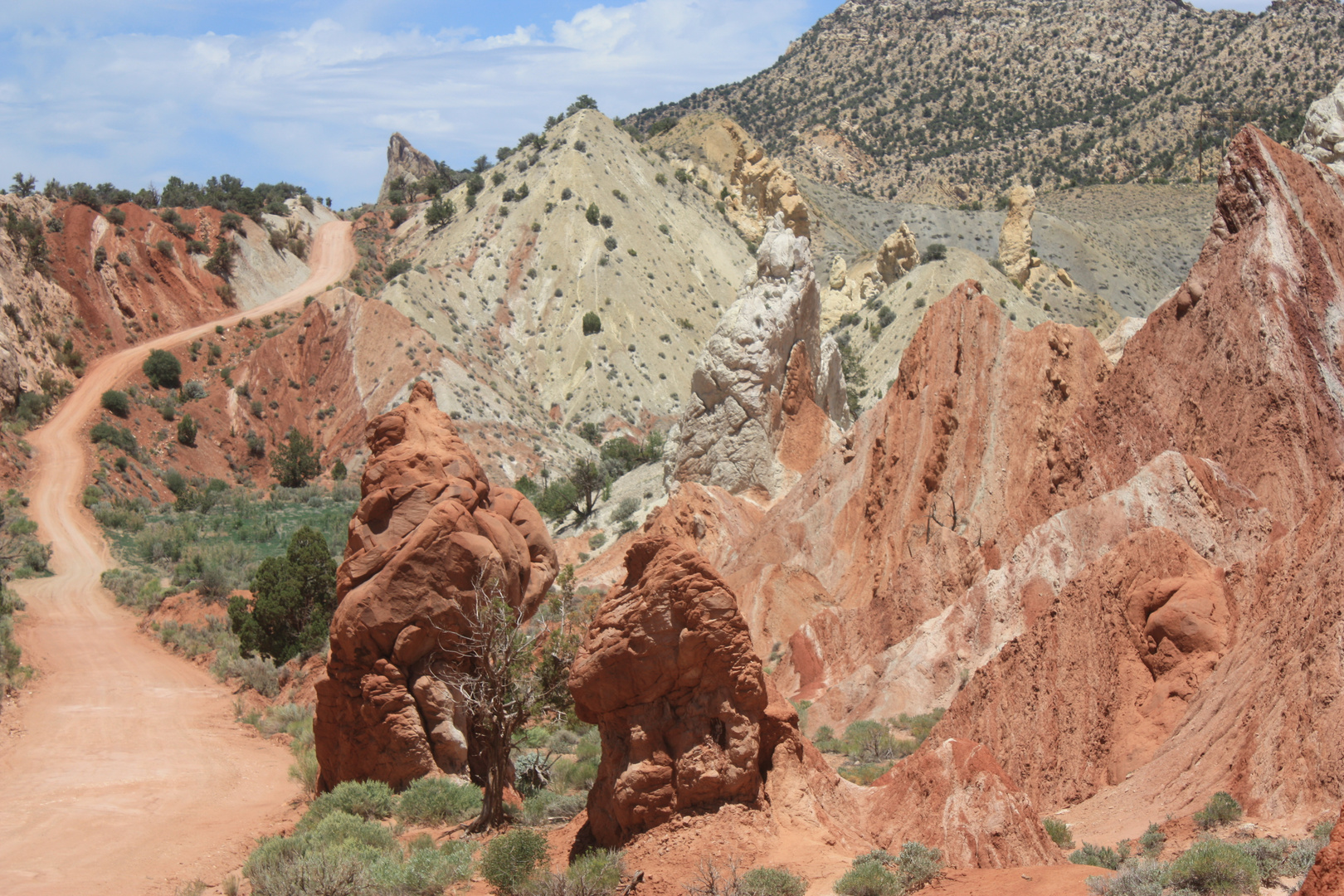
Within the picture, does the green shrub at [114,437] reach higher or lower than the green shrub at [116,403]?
lower

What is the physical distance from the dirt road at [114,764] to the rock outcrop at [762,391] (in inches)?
648

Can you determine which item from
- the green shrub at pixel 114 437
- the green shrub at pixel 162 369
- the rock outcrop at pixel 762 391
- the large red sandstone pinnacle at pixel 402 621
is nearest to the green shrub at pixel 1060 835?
the large red sandstone pinnacle at pixel 402 621

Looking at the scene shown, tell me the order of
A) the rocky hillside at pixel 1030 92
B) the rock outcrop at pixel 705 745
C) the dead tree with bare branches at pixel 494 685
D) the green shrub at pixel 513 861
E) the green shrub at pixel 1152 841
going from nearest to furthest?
the green shrub at pixel 1152 841 < the rock outcrop at pixel 705 745 < the green shrub at pixel 513 861 < the dead tree with bare branches at pixel 494 685 < the rocky hillside at pixel 1030 92

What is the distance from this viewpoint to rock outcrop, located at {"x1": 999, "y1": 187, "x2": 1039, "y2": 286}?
238 feet

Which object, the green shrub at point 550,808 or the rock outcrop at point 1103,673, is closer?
the green shrub at point 550,808

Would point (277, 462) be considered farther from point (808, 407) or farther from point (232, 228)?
point (808, 407)

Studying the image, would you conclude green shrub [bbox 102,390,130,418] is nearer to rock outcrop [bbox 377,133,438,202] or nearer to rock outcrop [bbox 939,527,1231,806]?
rock outcrop [bbox 939,527,1231,806]

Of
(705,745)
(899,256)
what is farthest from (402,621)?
(899,256)

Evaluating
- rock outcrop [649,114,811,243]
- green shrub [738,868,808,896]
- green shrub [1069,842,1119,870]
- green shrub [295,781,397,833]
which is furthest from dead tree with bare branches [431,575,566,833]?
rock outcrop [649,114,811,243]

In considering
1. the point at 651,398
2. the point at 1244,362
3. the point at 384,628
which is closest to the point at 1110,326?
the point at 651,398

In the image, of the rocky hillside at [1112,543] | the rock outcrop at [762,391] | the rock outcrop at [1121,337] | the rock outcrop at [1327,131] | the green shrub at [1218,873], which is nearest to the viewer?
the green shrub at [1218,873]

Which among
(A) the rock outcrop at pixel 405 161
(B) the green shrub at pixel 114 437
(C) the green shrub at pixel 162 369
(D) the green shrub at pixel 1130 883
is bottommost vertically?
(D) the green shrub at pixel 1130 883

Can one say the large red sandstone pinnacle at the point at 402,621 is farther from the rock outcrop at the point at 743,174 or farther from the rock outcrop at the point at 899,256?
the rock outcrop at the point at 743,174

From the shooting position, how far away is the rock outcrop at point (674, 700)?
9.88 m
